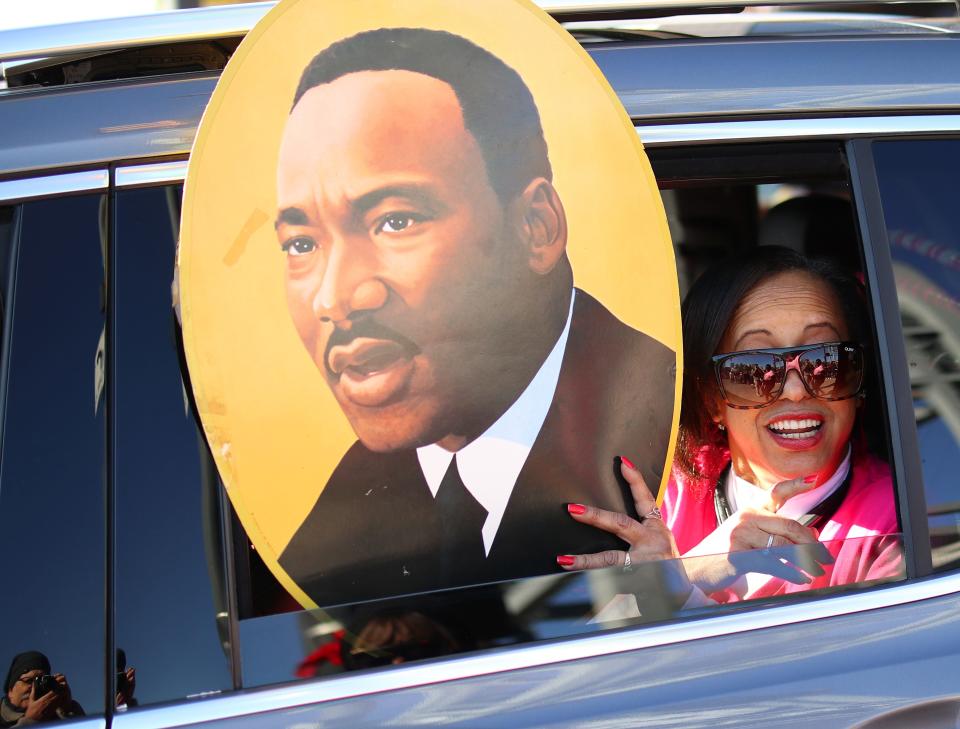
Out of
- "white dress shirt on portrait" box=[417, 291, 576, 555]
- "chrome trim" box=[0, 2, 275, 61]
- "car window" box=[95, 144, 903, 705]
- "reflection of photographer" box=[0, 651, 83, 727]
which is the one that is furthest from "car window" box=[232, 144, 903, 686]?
"chrome trim" box=[0, 2, 275, 61]

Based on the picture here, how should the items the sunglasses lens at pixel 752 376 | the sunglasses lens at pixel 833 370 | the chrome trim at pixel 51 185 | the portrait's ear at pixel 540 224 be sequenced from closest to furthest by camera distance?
the chrome trim at pixel 51 185, the portrait's ear at pixel 540 224, the sunglasses lens at pixel 833 370, the sunglasses lens at pixel 752 376

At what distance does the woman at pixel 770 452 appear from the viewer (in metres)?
1.65

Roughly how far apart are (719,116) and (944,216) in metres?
0.45

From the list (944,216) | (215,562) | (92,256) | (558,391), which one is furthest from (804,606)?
(92,256)

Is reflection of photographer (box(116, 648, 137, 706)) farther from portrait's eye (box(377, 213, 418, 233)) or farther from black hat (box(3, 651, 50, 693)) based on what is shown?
portrait's eye (box(377, 213, 418, 233))

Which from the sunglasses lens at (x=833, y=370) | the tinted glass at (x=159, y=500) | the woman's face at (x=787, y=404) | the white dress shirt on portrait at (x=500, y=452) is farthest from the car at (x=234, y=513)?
the woman's face at (x=787, y=404)

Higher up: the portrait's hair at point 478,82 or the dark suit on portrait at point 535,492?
the portrait's hair at point 478,82

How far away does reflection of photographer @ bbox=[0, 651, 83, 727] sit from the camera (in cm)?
139

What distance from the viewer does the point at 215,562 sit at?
4.73 ft

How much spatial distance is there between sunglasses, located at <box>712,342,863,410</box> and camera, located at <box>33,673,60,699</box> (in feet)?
4.39

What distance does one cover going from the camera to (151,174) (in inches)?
59.4

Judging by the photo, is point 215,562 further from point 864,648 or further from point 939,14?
point 939,14

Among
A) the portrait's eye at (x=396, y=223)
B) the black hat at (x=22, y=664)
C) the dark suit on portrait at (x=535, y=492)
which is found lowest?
the black hat at (x=22, y=664)

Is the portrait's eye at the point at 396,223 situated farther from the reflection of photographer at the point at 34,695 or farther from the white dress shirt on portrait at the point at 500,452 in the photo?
the reflection of photographer at the point at 34,695
